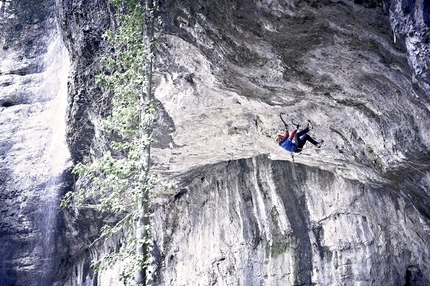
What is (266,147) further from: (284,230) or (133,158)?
(133,158)

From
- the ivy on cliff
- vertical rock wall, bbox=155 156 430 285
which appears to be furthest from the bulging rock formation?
the ivy on cliff

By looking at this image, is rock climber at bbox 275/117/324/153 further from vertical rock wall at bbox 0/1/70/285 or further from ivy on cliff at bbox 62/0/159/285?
vertical rock wall at bbox 0/1/70/285

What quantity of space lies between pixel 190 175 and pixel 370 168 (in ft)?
18.1

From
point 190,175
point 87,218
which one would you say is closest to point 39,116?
point 87,218

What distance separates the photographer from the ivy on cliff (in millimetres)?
6398

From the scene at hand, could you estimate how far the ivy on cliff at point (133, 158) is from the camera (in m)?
6.40

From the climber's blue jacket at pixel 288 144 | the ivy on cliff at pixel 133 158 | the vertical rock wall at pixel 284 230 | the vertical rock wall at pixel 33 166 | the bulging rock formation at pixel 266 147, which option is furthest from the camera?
the vertical rock wall at pixel 33 166

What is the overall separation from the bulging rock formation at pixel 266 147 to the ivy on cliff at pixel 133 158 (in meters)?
0.81

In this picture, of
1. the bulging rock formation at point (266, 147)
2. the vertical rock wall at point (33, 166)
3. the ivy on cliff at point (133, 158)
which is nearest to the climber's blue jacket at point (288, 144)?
the bulging rock formation at point (266, 147)

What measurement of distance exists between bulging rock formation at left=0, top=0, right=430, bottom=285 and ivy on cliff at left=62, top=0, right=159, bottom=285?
0.81m

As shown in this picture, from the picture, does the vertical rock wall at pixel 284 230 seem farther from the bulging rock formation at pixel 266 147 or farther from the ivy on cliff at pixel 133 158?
the ivy on cliff at pixel 133 158

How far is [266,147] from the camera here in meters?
11.2

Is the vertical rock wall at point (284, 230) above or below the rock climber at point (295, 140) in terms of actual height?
below

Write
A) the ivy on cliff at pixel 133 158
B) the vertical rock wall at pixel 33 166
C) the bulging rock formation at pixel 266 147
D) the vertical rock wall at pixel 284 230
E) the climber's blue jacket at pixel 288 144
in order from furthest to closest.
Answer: the vertical rock wall at pixel 33 166 < the vertical rock wall at pixel 284 230 < the climber's blue jacket at pixel 288 144 < the bulging rock formation at pixel 266 147 < the ivy on cliff at pixel 133 158
